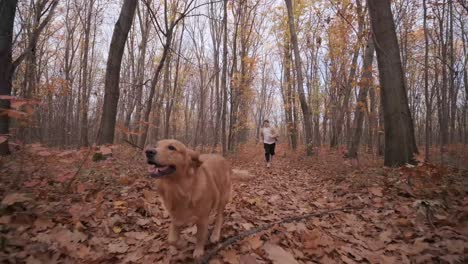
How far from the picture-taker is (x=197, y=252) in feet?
8.45

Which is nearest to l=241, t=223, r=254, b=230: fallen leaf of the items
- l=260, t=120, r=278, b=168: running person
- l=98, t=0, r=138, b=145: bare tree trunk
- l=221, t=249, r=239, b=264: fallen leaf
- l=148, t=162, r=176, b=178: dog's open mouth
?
l=221, t=249, r=239, b=264: fallen leaf

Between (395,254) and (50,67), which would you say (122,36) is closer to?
(395,254)

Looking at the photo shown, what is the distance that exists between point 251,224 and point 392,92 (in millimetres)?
4815

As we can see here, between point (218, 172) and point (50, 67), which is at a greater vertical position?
point (50, 67)

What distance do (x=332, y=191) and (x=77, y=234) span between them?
460cm

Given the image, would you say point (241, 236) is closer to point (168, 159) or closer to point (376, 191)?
point (168, 159)

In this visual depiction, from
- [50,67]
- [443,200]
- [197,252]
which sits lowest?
[197,252]

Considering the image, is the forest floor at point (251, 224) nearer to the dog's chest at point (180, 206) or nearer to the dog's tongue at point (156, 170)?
the dog's chest at point (180, 206)

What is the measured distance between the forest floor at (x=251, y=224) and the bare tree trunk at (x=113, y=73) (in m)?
2.03

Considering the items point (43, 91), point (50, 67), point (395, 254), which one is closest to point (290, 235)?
point (395, 254)

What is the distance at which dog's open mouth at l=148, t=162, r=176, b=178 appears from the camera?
2355 millimetres

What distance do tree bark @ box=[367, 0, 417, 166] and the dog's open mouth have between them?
5.47 meters

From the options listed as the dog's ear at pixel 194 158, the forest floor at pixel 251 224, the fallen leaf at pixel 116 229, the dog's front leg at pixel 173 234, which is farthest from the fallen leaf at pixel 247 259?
the fallen leaf at pixel 116 229

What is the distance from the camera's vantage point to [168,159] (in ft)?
7.77
